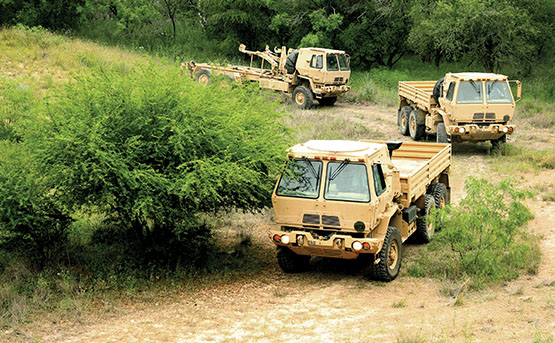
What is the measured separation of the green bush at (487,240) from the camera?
10456mm

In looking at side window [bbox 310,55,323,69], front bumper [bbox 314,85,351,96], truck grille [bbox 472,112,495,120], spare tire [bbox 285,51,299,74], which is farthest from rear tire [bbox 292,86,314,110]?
truck grille [bbox 472,112,495,120]

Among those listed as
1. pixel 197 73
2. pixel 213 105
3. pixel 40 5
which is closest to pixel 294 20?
pixel 197 73

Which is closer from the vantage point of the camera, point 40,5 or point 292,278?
point 292,278

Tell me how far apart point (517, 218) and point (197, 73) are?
19.8 m

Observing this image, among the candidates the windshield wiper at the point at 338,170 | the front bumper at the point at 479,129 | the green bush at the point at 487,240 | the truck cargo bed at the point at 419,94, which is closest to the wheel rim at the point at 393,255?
the green bush at the point at 487,240

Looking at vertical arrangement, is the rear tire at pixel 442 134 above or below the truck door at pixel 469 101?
below

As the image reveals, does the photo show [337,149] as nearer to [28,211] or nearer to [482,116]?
[28,211]

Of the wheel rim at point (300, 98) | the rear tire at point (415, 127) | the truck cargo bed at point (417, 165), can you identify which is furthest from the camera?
the wheel rim at point (300, 98)

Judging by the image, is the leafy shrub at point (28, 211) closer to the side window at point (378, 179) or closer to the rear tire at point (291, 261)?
the rear tire at point (291, 261)

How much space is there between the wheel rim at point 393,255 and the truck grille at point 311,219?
127 cm

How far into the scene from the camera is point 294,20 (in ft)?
117

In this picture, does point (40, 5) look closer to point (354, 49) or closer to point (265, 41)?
point (265, 41)

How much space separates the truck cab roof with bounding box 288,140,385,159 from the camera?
33.3 ft

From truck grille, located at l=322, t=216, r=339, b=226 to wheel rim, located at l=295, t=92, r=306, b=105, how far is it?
57.0ft
